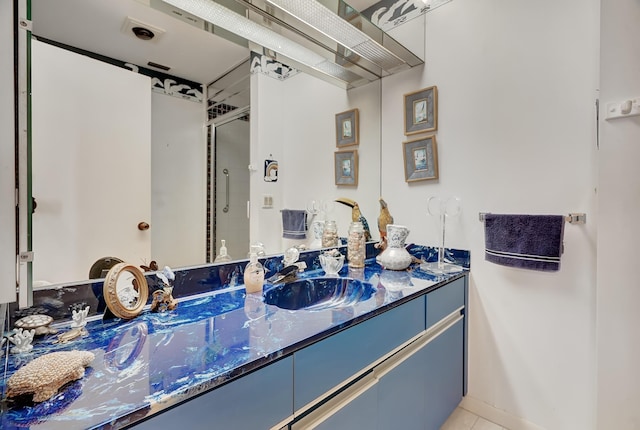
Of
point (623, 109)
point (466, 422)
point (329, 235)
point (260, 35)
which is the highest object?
point (260, 35)

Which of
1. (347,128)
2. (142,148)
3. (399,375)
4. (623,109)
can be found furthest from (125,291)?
(623,109)

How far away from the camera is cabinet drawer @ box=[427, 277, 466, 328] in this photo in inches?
52.0

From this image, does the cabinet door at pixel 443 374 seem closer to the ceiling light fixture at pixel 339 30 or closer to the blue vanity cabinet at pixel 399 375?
the blue vanity cabinet at pixel 399 375

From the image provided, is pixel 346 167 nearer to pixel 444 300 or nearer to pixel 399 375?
pixel 444 300

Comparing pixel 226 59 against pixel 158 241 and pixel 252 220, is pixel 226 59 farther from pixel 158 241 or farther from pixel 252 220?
pixel 158 241

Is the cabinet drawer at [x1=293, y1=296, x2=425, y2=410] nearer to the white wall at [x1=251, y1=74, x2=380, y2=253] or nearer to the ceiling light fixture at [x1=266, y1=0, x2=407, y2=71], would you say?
the white wall at [x1=251, y1=74, x2=380, y2=253]

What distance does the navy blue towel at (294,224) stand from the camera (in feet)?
5.37

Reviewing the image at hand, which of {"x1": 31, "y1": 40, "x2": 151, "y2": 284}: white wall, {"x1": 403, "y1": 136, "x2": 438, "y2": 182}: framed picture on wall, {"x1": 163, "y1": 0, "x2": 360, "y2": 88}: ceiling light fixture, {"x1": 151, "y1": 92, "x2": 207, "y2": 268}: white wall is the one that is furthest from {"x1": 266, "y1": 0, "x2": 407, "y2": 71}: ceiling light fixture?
{"x1": 31, "y1": 40, "x2": 151, "y2": 284}: white wall

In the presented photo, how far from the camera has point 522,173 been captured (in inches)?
57.7

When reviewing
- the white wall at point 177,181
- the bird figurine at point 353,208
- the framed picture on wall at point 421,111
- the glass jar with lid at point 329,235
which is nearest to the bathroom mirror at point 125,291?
the white wall at point 177,181

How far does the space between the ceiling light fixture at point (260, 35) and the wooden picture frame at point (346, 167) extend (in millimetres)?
473

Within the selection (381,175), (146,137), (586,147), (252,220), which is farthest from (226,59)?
(586,147)

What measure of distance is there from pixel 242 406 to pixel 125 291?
600mm

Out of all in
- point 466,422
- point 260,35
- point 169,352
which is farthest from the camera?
point 466,422
